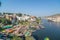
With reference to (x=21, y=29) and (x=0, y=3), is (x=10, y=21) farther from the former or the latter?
(x=0, y=3)

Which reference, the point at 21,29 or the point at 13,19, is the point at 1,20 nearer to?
the point at 13,19

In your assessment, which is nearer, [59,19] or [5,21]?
[5,21]

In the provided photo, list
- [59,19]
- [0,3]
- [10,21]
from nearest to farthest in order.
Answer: [0,3] < [10,21] < [59,19]

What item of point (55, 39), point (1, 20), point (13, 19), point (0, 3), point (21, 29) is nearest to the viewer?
point (0, 3)

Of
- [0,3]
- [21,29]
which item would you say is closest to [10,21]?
[21,29]

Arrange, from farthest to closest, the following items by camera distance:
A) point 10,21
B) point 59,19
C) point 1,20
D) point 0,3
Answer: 1. point 59,19
2. point 10,21
3. point 1,20
4. point 0,3

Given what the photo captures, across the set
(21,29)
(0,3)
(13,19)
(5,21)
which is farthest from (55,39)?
(13,19)

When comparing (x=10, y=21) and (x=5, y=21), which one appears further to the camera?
(x=10, y=21)

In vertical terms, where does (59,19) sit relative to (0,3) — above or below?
below

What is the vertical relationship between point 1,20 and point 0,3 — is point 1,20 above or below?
below
